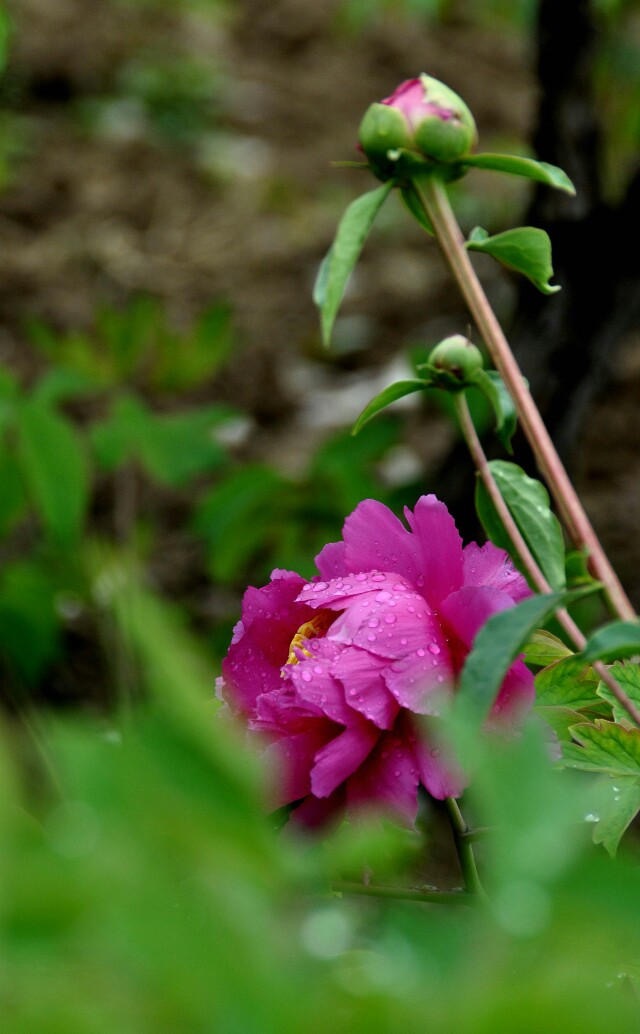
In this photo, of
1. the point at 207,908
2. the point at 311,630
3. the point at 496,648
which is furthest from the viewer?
the point at 311,630

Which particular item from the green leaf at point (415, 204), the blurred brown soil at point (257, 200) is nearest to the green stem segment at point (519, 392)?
the green leaf at point (415, 204)

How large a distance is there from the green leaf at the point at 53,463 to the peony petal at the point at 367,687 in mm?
817

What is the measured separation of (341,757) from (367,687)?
26 millimetres

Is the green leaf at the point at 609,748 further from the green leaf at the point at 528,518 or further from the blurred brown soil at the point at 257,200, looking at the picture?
the blurred brown soil at the point at 257,200

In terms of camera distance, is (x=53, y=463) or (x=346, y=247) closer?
(x=346, y=247)

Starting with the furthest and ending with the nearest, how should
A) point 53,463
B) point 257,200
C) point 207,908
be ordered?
point 257,200 < point 53,463 < point 207,908

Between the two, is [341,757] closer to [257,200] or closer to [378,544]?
[378,544]

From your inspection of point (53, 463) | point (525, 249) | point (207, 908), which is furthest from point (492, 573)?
point (53, 463)

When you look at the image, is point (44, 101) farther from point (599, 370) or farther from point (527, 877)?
point (527, 877)

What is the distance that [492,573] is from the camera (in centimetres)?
52

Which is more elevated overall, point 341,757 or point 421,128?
point 421,128

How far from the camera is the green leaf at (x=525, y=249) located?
0.51 m

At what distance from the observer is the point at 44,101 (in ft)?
10.9

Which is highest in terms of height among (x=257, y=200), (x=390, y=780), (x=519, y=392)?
(x=519, y=392)
